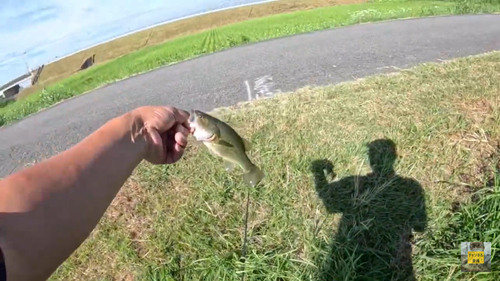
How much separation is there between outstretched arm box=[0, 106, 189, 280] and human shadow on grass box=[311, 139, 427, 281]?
5.84 ft

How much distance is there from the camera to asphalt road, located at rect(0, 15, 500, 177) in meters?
7.59

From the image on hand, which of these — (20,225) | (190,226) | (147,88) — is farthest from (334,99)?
(147,88)

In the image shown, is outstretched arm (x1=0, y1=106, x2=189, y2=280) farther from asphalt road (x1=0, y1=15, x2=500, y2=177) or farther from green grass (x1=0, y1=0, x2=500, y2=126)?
green grass (x1=0, y1=0, x2=500, y2=126)

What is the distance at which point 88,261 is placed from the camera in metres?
3.72

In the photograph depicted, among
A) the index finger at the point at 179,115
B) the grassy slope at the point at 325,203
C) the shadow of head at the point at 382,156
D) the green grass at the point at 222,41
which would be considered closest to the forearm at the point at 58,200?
the index finger at the point at 179,115

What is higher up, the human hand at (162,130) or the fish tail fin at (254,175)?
the human hand at (162,130)

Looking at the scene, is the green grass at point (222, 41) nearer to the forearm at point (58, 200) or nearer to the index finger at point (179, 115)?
the index finger at point (179, 115)

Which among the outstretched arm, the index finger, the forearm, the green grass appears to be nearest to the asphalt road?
the green grass

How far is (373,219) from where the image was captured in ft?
11.0

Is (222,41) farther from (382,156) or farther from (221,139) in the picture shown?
(221,139)

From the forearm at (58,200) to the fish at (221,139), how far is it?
57cm

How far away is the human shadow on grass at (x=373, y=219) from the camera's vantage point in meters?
3.07

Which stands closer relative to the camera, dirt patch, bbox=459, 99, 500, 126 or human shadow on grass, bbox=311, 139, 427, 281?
human shadow on grass, bbox=311, 139, 427, 281

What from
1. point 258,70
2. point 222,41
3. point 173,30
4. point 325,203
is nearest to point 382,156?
point 325,203
